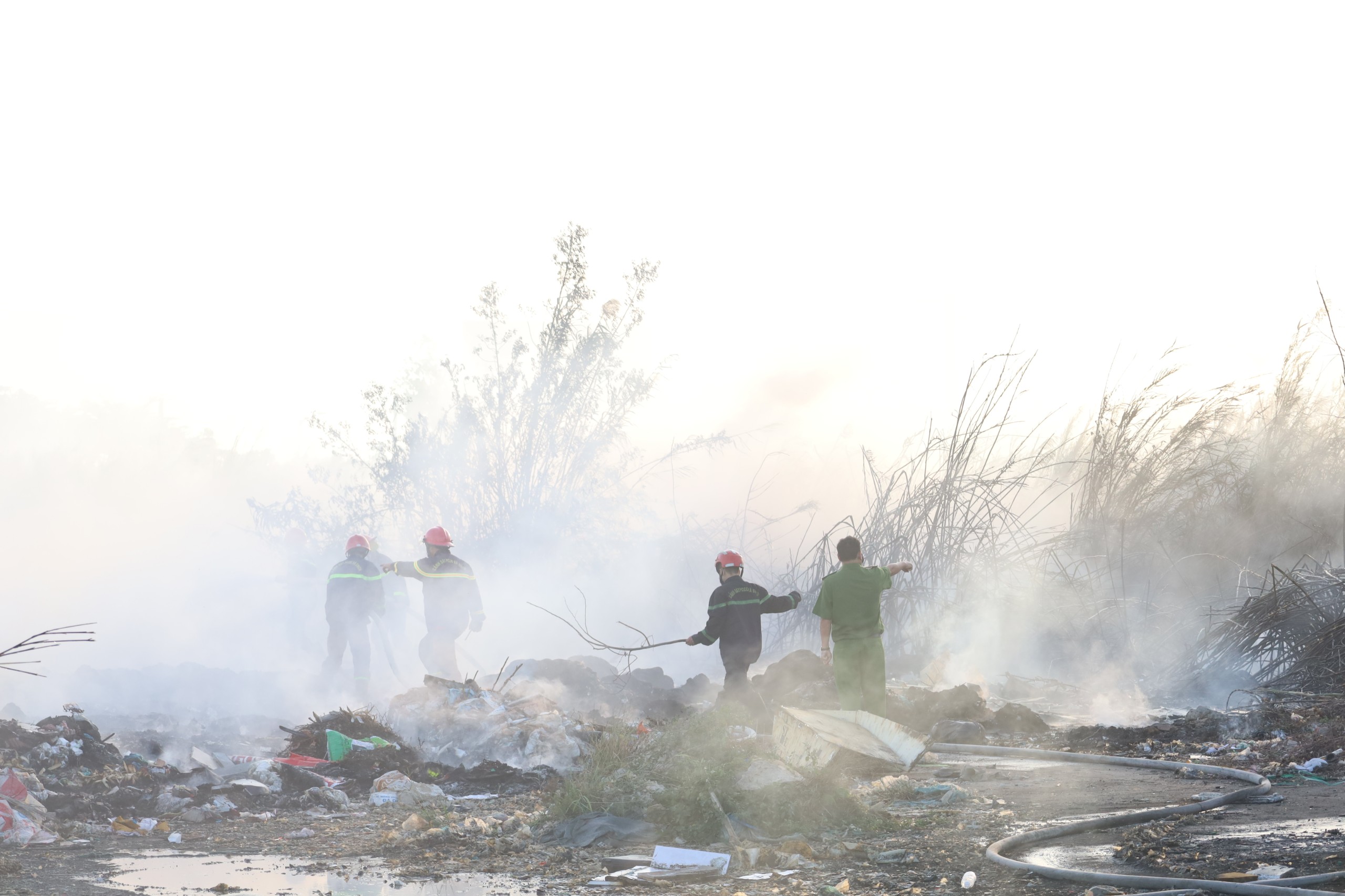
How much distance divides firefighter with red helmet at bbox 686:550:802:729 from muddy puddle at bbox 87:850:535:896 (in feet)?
10.9

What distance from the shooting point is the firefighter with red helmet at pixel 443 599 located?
33.4ft

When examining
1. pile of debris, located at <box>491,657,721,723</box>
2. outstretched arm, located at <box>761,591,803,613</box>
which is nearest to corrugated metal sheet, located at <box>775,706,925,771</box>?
outstretched arm, located at <box>761,591,803,613</box>

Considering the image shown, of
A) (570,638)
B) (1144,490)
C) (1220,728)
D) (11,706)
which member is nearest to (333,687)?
(11,706)

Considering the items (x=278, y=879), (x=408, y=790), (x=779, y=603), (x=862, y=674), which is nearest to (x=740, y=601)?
(x=779, y=603)

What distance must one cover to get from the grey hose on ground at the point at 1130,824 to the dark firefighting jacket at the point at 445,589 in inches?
180

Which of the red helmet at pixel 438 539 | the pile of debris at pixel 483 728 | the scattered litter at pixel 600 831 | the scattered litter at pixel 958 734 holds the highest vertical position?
the red helmet at pixel 438 539

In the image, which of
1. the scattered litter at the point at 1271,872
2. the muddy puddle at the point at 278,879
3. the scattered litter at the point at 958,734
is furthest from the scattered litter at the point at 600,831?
the scattered litter at the point at 958,734

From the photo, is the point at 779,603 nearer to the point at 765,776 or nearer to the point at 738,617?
the point at 738,617

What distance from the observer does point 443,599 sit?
33.3ft

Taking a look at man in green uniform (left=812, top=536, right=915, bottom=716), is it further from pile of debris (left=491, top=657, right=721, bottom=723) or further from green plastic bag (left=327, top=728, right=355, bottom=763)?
green plastic bag (left=327, top=728, right=355, bottom=763)

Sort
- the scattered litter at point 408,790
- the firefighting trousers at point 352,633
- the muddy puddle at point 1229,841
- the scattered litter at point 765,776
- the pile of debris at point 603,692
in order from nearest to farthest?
1. the muddy puddle at point 1229,841
2. the scattered litter at point 765,776
3. the scattered litter at point 408,790
4. the pile of debris at point 603,692
5. the firefighting trousers at point 352,633

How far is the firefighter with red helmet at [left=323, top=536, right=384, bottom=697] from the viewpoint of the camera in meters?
10.5

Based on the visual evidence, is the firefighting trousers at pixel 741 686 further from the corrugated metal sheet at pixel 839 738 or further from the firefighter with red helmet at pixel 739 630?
the corrugated metal sheet at pixel 839 738

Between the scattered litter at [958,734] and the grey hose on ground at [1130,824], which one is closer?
the grey hose on ground at [1130,824]
